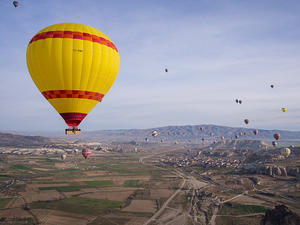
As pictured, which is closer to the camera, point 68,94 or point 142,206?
point 68,94

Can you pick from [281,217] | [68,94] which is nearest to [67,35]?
[68,94]

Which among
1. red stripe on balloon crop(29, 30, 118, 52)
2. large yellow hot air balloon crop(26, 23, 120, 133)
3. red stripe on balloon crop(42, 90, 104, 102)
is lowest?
red stripe on balloon crop(42, 90, 104, 102)

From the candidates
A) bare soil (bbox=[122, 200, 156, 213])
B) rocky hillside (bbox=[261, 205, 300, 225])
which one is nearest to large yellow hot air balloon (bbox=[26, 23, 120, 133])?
bare soil (bbox=[122, 200, 156, 213])

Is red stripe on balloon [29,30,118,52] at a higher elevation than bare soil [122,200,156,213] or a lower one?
higher

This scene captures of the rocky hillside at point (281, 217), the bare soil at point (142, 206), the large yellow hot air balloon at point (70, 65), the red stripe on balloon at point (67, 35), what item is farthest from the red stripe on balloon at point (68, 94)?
the bare soil at point (142, 206)

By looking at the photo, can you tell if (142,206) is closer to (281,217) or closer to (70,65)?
(281,217)

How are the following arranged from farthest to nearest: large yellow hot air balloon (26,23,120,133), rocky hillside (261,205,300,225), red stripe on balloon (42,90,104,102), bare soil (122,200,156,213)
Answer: bare soil (122,200,156,213), rocky hillside (261,205,300,225), red stripe on balloon (42,90,104,102), large yellow hot air balloon (26,23,120,133)

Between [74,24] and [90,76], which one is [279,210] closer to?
[90,76]

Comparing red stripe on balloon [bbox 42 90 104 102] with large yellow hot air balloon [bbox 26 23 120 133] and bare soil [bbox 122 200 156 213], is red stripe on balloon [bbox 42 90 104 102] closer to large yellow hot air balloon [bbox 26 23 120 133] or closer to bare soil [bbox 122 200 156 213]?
large yellow hot air balloon [bbox 26 23 120 133]

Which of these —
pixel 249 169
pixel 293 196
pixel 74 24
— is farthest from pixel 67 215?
pixel 249 169
